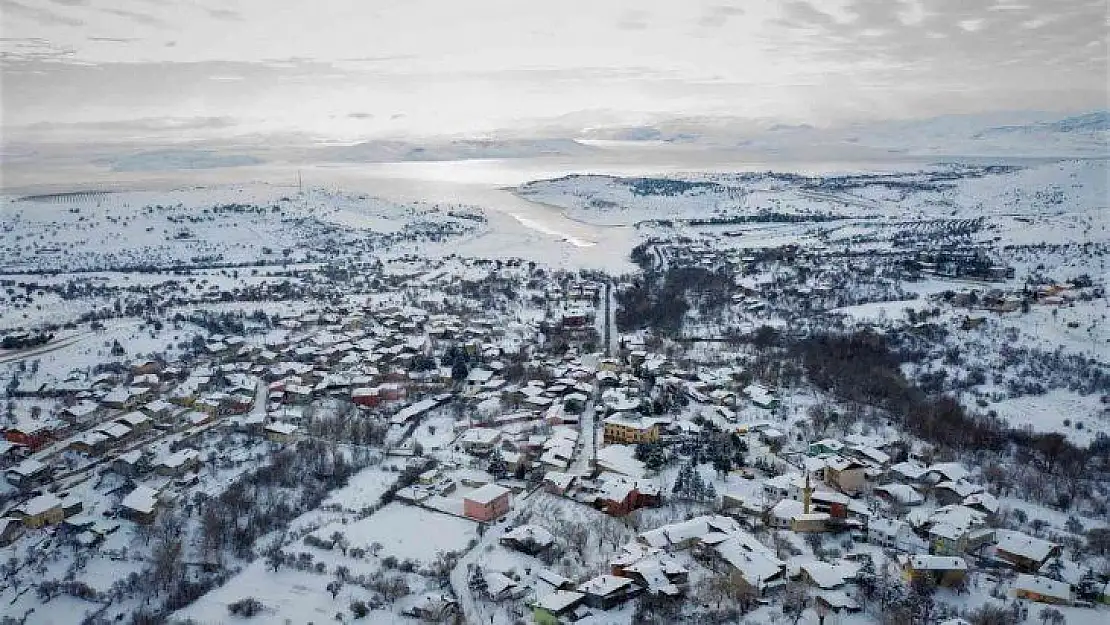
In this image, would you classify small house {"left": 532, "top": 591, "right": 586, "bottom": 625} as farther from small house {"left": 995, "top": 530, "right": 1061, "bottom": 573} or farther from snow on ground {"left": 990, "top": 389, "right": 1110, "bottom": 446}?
snow on ground {"left": 990, "top": 389, "right": 1110, "bottom": 446}

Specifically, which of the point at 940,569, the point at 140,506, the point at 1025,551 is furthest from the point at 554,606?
the point at 140,506

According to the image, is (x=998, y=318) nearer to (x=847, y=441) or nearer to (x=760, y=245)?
(x=847, y=441)

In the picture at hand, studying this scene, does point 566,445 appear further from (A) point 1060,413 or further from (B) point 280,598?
(A) point 1060,413

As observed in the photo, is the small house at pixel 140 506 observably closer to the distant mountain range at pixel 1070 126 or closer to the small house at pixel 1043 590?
the small house at pixel 1043 590


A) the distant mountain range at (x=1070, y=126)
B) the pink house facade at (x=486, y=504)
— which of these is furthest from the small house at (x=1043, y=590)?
the distant mountain range at (x=1070, y=126)

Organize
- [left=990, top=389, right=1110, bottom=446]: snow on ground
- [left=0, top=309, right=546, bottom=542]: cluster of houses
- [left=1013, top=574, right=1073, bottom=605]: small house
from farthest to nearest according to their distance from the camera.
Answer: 1. [left=990, top=389, right=1110, bottom=446]: snow on ground
2. [left=0, top=309, right=546, bottom=542]: cluster of houses
3. [left=1013, top=574, right=1073, bottom=605]: small house

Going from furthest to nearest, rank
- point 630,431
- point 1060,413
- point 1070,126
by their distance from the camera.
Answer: point 1070,126 < point 1060,413 < point 630,431

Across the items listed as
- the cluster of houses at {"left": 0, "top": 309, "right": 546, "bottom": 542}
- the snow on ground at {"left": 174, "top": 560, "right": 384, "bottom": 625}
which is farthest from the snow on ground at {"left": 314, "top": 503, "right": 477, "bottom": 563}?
the snow on ground at {"left": 174, "top": 560, "right": 384, "bottom": 625}
